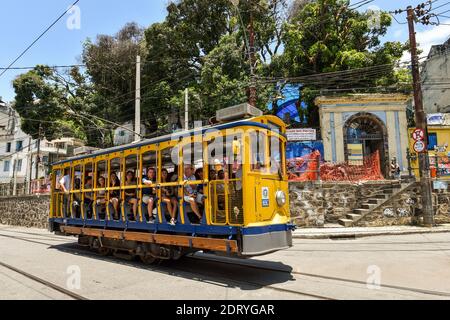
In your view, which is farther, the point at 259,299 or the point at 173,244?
the point at 173,244

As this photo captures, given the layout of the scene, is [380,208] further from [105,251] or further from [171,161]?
[105,251]

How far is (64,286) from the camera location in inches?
258

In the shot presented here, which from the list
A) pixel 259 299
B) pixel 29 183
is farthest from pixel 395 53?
pixel 29 183

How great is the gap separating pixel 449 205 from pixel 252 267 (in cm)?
1091

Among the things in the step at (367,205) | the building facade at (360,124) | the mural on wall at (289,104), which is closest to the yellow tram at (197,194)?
the step at (367,205)

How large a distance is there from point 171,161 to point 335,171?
9402 millimetres

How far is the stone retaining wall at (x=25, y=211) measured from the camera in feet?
75.7

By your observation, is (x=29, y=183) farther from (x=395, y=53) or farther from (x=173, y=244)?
(x=395, y=53)

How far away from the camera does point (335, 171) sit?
15305 millimetres

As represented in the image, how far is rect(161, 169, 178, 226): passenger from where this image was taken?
7.71 meters

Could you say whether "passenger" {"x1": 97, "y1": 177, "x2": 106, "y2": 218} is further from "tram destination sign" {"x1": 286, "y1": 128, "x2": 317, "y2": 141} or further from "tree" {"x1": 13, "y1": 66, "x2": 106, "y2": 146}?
"tree" {"x1": 13, "y1": 66, "x2": 106, "y2": 146}

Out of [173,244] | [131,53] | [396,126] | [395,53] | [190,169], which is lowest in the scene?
[173,244]
